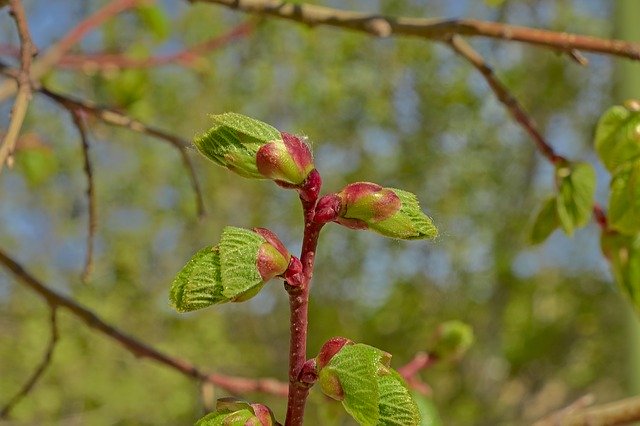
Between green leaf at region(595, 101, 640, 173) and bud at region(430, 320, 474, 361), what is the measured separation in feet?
0.69

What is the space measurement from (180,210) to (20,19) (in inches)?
168

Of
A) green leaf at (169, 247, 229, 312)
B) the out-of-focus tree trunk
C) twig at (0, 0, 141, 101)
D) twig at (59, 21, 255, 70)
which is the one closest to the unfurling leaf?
green leaf at (169, 247, 229, 312)

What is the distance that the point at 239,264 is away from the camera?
0.94 feet

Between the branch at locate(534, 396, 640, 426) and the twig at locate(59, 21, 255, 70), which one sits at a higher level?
the twig at locate(59, 21, 255, 70)

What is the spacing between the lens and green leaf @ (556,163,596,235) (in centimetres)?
56

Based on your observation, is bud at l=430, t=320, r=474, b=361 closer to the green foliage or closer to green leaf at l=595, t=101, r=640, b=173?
green leaf at l=595, t=101, r=640, b=173

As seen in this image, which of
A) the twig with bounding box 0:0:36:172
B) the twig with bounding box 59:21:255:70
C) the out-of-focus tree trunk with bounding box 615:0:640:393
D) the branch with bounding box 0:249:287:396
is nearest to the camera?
the twig with bounding box 0:0:36:172

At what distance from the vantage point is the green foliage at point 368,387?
0.29 m

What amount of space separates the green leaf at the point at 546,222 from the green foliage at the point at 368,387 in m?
0.34

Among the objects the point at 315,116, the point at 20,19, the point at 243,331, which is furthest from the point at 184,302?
the point at 243,331

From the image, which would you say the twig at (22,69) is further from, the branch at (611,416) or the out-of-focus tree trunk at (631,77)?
the out-of-focus tree trunk at (631,77)

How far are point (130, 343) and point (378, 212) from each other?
0.43 metres

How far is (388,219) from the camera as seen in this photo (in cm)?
30

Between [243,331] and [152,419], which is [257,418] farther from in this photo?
[243,331]
